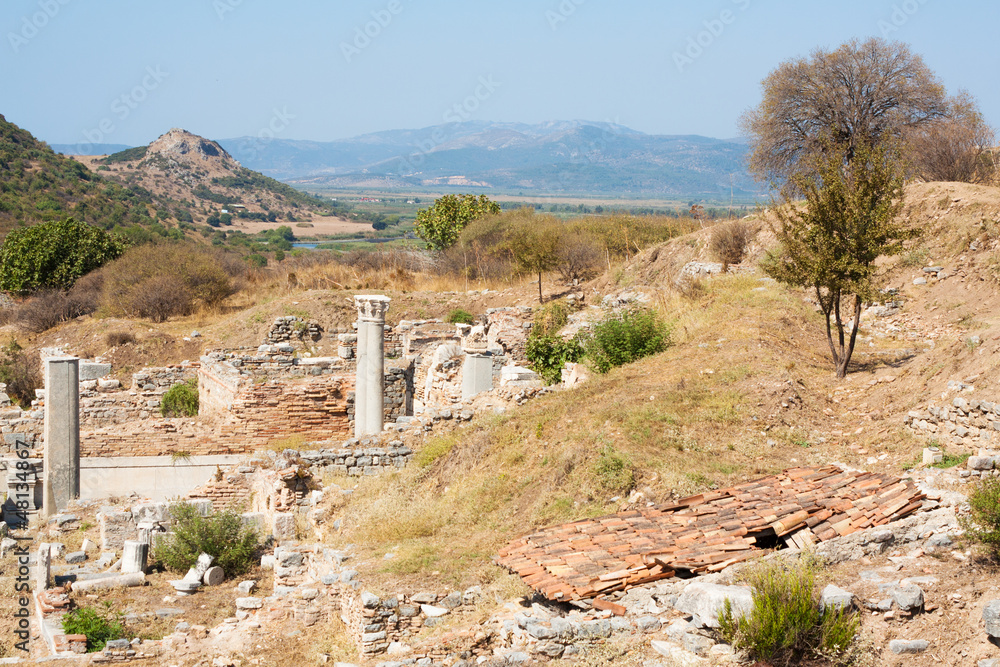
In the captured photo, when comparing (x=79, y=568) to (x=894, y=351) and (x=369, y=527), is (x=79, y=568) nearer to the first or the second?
(x=369, y=527)

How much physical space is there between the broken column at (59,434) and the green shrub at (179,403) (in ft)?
16.0

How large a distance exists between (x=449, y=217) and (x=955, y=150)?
2360cm

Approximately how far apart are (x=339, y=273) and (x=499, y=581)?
28.4 meters

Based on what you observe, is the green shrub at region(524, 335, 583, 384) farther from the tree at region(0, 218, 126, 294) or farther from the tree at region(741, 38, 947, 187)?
the tree at region(0, 218, 126, 294)

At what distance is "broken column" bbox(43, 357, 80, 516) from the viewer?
13859mm

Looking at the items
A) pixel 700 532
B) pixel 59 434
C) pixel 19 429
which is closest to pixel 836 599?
pixel 700 532

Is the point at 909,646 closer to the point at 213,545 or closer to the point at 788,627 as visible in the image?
the point at 788,627

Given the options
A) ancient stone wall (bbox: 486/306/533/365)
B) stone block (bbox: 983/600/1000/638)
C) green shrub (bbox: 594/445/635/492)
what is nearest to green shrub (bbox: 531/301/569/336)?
ancient stone wall (bbox: 486/306/533/365)

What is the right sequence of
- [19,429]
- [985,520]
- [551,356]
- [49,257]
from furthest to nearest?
[49,257]
[551,356]
[19,429]
[985,520]

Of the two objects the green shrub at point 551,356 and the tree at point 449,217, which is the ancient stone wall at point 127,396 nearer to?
the green shrub at point 551,356

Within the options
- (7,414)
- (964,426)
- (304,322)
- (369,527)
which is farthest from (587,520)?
(304,322)

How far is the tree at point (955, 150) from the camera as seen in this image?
2373cm

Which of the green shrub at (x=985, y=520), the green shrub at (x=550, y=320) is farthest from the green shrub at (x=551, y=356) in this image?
the green shrub at (x=985, y=520)

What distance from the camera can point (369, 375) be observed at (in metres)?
15.1
